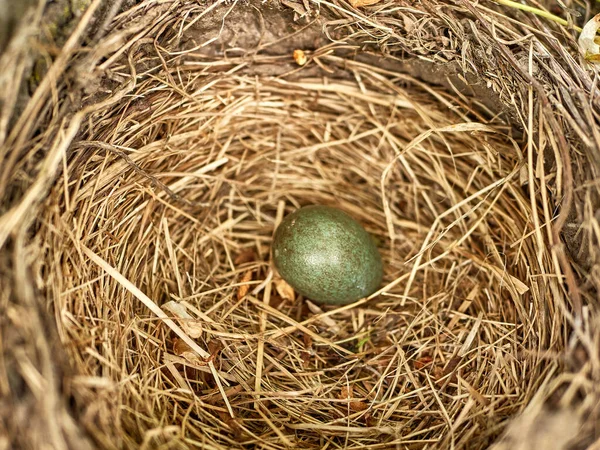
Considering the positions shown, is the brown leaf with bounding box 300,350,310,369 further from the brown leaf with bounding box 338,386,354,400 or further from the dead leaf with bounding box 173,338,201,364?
the dead leaf with bounding box 173,338,201,364

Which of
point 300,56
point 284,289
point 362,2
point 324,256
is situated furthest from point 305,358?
point 362,2

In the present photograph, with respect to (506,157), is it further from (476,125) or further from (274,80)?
(274,80)

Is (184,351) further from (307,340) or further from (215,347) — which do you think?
(307,340)

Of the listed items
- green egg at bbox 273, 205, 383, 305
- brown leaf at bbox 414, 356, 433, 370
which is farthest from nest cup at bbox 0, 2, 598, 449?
green egg at bbox 273, 205, 383, 305

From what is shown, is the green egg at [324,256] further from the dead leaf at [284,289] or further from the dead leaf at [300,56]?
the dead leaf at [300,56]

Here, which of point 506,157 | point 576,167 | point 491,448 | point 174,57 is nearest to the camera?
point 491,448

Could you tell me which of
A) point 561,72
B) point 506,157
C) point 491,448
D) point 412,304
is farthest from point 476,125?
point 491,448

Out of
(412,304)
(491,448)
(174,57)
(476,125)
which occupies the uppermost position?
(174,57)
